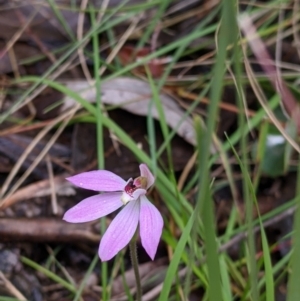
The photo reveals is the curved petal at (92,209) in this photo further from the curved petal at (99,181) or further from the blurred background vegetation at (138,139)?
the blurred background vegetation at (138,139)

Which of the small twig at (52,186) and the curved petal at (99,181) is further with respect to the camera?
the small twig at (52,186)

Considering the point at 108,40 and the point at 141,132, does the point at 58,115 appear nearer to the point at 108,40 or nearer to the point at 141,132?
the point at 141,132

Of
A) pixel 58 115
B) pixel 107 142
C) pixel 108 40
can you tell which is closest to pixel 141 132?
pixel 107 142

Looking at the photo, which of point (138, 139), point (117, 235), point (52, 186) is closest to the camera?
point (117, 235)

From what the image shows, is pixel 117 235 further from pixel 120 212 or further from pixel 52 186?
pixel 52 186

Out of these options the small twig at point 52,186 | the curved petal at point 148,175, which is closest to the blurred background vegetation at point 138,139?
the small twig at point 52,186

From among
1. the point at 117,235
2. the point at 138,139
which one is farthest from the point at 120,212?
the point at 138,139

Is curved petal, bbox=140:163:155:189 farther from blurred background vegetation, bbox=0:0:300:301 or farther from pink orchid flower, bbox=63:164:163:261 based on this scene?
blurred background vegetation, bbox=0:0:300:301
